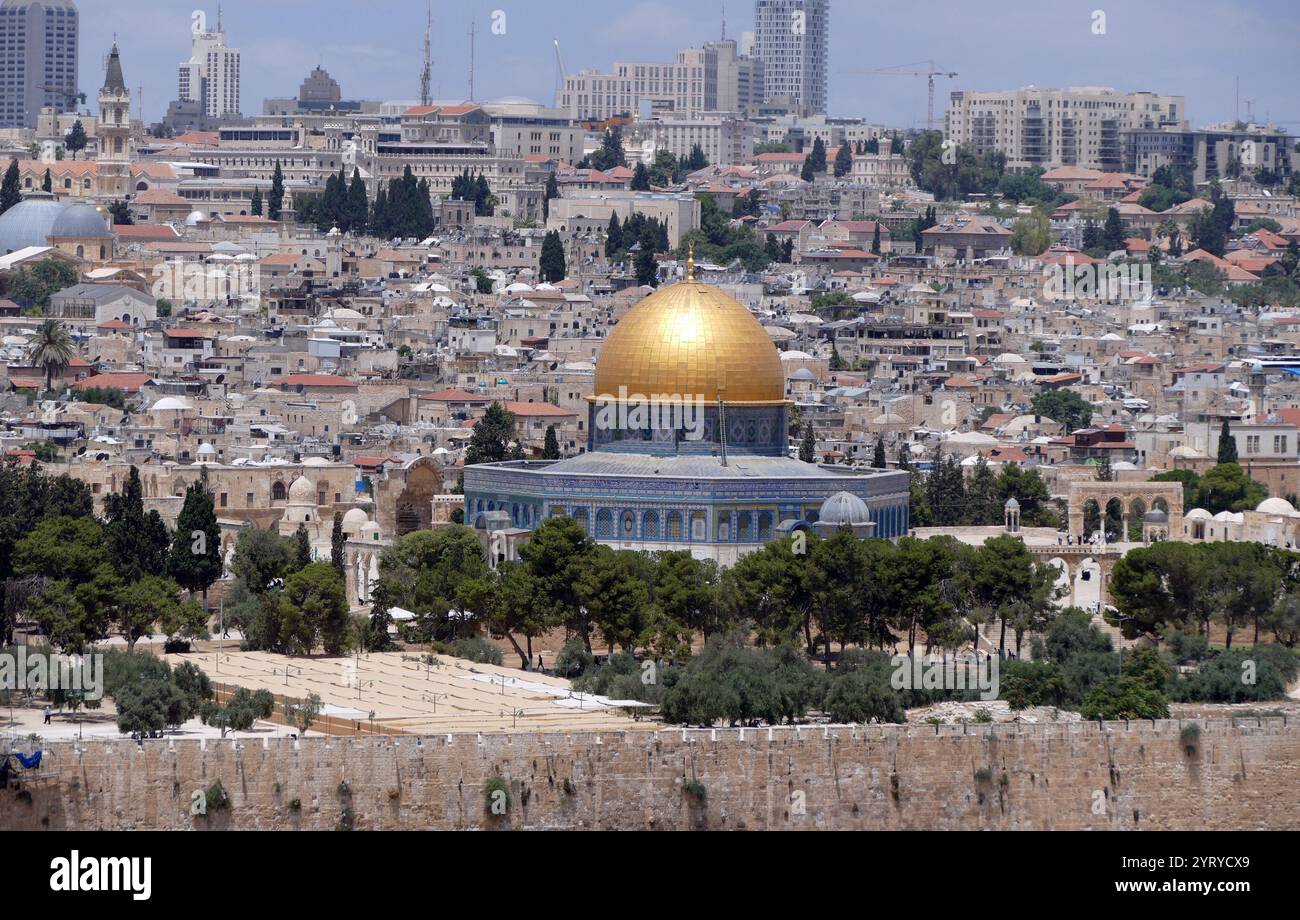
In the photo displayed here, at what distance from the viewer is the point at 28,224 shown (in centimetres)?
12056

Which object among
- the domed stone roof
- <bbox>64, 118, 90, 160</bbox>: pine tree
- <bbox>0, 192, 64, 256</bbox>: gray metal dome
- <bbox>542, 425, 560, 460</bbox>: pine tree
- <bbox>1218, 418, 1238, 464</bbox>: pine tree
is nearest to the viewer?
<bbox>542, 425, 560, 460</bbox>: pine tree

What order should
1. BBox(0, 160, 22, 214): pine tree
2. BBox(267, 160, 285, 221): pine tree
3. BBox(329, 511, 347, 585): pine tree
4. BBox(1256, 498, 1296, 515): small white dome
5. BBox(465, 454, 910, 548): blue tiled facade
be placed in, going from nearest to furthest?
BBox(329, 511, 347, 585): pine tree < BBox(465, 454, 910, 548): blue tiled facade < BBox(1256, 498, 1296, 515): small white dome < BBox(0, 160, 22, 214): pine tree < BBox(267, 160, 285, 221): pine tree

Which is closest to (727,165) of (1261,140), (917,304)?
(1261,140)

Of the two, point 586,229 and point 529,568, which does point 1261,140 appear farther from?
point 529,568

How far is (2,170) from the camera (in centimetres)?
14788

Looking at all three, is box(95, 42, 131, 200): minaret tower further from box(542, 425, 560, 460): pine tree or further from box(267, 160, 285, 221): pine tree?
box(542, 425, 560, 460): pine tree

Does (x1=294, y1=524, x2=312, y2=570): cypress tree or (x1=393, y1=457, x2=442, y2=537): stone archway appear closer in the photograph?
(x1=294, y1=524, x2=312, y2=570): cypress tree

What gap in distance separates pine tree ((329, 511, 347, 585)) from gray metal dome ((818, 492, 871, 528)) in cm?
684

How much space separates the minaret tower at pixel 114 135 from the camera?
136375 millimetres

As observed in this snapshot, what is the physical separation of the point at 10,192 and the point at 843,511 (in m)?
72.6

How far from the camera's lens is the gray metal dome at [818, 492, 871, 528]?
5981 cm

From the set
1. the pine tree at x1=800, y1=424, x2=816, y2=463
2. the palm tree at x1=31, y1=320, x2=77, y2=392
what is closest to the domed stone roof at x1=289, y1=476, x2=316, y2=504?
the pine tree at x1=800, y1=424, x2=816, y2=463

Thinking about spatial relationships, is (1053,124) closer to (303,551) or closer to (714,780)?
(303,551)
